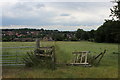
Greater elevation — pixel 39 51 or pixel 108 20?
pixel 108 20

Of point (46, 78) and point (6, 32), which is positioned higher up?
point (6, 32)

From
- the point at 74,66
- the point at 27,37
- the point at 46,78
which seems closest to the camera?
the point at 46,78

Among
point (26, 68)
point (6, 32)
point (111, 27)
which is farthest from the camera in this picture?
point (111, 27)

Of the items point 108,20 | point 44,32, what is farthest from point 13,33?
point 108,20

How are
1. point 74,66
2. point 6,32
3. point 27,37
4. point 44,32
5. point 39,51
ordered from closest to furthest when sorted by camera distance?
1. point 74,66
2. point 39,51
3. point 6,32
4. point 27,37
5. point 44,32

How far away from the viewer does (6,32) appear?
1585 centimetres

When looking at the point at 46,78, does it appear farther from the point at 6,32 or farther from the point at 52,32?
the point at 52,32

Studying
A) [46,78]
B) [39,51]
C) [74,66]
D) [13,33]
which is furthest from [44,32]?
[46,78]

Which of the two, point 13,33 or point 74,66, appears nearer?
point 74,66

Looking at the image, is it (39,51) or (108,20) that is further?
(108,20)

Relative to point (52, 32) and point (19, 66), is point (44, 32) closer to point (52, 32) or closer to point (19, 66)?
point (52, 32)

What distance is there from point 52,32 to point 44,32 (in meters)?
0.71

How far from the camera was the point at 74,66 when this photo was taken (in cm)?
1213

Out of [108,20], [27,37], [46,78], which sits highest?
[108,20]
